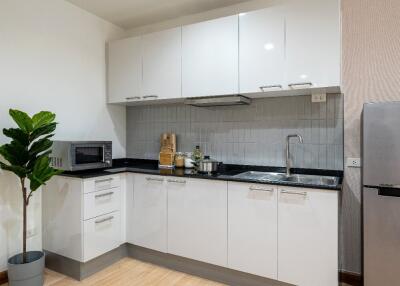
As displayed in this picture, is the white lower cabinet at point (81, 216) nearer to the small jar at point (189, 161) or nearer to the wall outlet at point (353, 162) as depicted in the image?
the small jar at point (189, 161)

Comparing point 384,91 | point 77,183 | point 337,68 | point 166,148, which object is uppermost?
point 337,68

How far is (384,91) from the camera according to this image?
218cm

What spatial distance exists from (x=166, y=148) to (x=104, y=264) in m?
1.28

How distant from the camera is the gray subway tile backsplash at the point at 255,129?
2381 millimetres

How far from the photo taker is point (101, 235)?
2.45 metres

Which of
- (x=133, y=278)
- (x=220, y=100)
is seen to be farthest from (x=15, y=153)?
(x=220, y=100)

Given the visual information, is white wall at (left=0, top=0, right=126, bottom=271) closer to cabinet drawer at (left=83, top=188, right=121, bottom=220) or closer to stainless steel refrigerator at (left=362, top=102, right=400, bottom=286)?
A: cabinet drawer at (left=83, top=188, right=121, bottom=220)

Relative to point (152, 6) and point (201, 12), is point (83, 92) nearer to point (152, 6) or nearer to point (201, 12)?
point (152, 6)

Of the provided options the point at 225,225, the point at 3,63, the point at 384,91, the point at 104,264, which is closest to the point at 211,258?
the point at 225,225

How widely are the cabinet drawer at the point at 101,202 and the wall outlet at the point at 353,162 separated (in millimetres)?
2066

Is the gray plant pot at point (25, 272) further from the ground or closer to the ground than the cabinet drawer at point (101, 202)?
closer to the ground

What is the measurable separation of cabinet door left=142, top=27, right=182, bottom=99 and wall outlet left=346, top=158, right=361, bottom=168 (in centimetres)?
162

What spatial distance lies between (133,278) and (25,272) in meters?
0.81

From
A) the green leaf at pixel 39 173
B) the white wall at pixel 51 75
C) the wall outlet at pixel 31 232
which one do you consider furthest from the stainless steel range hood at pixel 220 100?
the wall outlet at pixel 31 232
